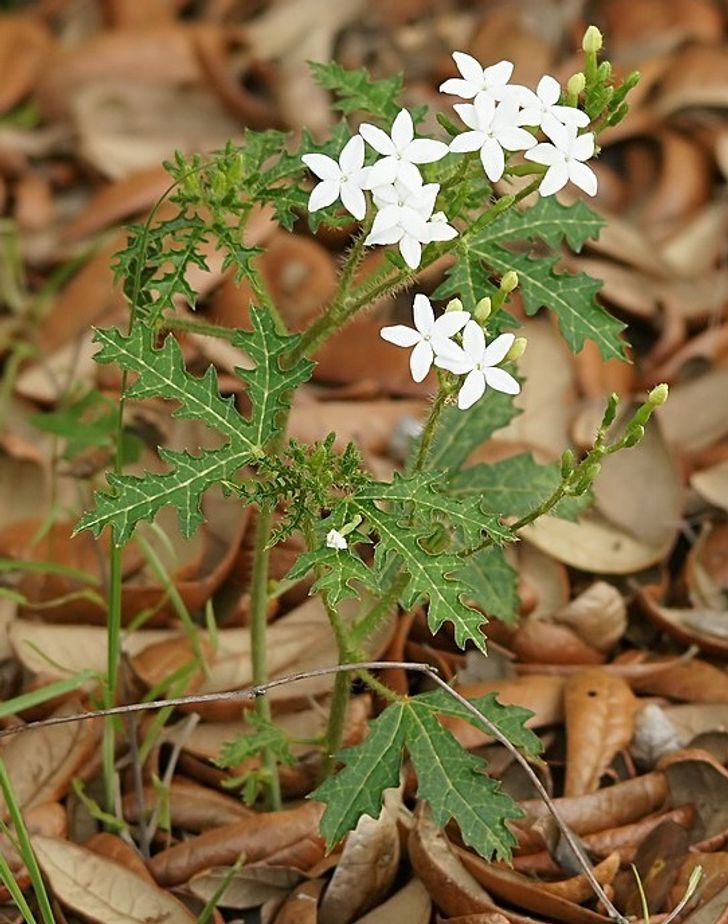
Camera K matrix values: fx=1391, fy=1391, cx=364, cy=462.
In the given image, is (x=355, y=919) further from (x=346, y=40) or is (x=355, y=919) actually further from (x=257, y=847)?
(x=346, y=40)

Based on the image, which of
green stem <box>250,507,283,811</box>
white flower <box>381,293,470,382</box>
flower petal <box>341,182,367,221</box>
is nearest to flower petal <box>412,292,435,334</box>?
white flower <box>381,293,470,382</box>

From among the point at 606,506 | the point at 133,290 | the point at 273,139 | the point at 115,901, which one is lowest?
the point at 115,901

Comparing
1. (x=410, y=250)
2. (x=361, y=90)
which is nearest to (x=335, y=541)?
(x=410, y=250)

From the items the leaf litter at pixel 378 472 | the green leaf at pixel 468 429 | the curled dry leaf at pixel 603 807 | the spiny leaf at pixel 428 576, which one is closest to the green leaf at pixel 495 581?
the leaf litter at pixel 378 472

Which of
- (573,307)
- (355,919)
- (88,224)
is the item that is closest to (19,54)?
(88,224)

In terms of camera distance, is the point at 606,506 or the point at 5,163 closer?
the point at 606,506

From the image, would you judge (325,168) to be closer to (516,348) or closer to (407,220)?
(407,220)
